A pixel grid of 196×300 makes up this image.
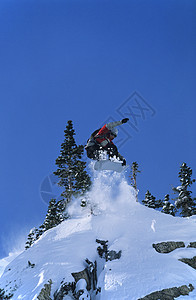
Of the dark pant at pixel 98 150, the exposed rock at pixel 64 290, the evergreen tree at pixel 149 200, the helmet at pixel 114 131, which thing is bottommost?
the exposed rock at pixel 64 290

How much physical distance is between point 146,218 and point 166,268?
228 inches

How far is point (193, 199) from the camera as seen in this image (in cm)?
2428

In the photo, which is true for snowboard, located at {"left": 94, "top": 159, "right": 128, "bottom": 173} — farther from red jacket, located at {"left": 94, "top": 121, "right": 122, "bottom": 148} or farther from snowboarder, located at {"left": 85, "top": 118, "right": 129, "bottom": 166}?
red jacket, located at {"left": 94, "top": 121, "right": 122, "bottom": 148}

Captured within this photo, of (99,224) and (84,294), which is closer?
(84,294)

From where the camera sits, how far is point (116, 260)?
1005 centimetres

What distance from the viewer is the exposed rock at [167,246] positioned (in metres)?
10.1

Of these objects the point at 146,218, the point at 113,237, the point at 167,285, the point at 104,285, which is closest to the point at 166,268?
the point at 167,285

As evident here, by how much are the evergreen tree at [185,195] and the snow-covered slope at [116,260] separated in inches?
430

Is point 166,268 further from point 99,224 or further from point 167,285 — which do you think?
point 99,224

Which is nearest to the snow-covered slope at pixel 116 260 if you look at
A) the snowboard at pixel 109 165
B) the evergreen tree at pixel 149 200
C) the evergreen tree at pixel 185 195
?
the snowboard at pixel 109 165

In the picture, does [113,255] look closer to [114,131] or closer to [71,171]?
[114,131]

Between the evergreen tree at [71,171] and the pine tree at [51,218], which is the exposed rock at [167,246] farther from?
the pine tree at [51,218]

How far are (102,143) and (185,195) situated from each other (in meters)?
18.4

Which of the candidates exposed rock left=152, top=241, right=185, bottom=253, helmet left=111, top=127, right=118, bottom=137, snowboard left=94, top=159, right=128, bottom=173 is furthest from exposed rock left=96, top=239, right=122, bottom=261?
helmet left=111, top=127, right=118, bottom=137
